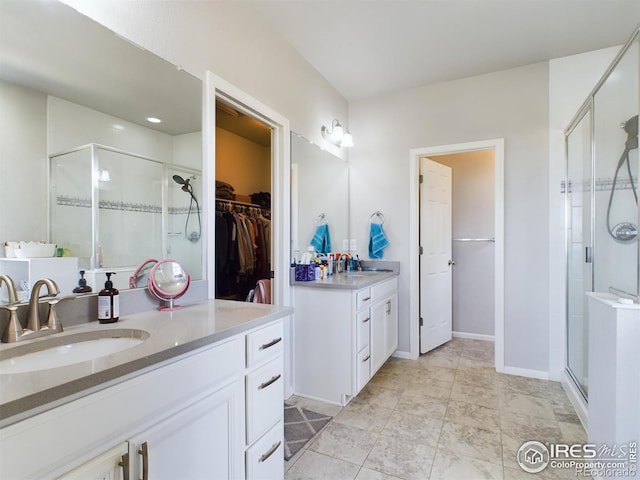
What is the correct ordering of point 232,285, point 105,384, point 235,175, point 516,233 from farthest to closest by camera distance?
point 235,175 < point 232,285 < point 516,233 < point 105,384

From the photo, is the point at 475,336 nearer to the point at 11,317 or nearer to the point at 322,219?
the point at 322,219

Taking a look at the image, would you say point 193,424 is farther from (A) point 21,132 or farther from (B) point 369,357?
(B) point 369,357

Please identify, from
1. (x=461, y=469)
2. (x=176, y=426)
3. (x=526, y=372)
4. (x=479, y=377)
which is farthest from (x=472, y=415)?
(x=176, y=426)

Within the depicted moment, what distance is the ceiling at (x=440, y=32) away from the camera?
2109 millimetres

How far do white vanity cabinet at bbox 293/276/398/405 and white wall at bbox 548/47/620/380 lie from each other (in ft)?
5.04

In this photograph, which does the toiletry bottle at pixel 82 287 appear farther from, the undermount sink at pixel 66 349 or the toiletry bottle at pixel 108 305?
the undermount sink at pixel 66 349

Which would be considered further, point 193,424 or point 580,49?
point 580,49

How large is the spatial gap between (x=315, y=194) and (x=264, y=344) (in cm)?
176

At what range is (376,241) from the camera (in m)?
3.29

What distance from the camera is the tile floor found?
1.65 metres

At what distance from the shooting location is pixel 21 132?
105 cm

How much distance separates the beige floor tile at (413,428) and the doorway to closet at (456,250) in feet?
3.73

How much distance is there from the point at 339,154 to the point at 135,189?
2.23 meters

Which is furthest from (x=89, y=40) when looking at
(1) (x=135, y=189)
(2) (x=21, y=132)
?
(1) (x=135, y=189)
